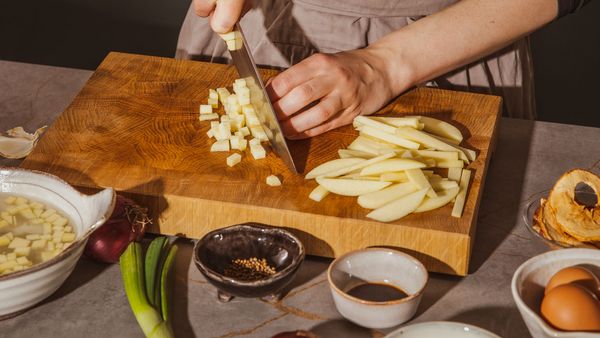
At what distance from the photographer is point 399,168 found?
202 cm

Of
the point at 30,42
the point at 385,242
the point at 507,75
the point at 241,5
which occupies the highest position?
the point at 241,5

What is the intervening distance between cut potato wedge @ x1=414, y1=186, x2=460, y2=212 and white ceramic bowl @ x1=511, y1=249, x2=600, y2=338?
278 mm

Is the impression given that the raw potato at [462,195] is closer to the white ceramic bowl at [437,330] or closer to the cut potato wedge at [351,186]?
the cut potato wedge at [351,186]

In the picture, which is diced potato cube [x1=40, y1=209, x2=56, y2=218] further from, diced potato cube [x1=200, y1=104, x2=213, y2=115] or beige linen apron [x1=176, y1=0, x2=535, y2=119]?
beige linen apron [x1=176, y1=0, x2=535, y2=119]

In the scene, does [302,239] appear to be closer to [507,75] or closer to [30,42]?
[507,75]

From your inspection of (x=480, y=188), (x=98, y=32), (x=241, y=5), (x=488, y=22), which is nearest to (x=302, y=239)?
(x=480, y=188)

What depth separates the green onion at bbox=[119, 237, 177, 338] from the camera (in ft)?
5.80

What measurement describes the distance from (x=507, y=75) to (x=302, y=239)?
3.31 ft

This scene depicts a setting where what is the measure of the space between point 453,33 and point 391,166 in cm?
56

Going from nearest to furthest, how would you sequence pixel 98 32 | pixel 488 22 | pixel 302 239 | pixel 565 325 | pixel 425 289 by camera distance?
pixel 565 325 < pixel 425 289 < pixel 302 239 < pixel 488 22 < pixel 98 32

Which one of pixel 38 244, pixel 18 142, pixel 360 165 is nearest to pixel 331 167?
pixel 360 165

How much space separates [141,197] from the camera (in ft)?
6.73

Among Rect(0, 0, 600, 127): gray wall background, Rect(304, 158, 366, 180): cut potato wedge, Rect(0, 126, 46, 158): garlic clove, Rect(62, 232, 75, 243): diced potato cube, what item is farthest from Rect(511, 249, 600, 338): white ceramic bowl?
Rect(0, 0, 600, 127): gray wall background

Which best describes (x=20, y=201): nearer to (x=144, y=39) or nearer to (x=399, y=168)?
(x=399, y=168)
